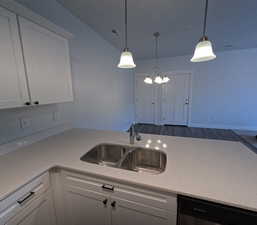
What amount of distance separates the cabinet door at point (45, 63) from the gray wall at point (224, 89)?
463 cm

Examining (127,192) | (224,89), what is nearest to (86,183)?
(127,192)

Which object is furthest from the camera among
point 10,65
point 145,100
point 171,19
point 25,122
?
point 145,100

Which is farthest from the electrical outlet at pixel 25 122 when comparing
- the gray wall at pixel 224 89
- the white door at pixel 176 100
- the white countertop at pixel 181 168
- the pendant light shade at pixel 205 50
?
the gray wall at pixel 224 89

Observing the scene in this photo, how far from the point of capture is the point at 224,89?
4820 millimetres

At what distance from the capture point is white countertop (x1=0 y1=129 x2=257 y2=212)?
0.78m

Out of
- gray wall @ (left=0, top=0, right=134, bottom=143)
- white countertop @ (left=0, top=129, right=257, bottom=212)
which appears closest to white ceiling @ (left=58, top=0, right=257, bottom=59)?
gray wall @ (left=0, top=0, right=134, bottom=143)

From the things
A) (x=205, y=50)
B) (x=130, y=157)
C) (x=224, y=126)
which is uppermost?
(x=205, y=50)

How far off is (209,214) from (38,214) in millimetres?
1186

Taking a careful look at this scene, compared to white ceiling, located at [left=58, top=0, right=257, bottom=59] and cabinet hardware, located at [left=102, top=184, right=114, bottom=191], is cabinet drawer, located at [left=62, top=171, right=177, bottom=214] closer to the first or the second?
cabinet hardware, located at [left=102, top=184, right=114, bottom=191]

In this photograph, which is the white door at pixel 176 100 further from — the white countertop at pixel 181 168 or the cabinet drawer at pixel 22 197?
the cabinet drawer at pixel 22 197

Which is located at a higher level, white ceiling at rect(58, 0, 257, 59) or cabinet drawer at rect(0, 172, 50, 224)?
white ceiling at rect(58, 0, 257, 59)

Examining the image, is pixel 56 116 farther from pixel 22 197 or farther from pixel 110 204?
pixel 110 204

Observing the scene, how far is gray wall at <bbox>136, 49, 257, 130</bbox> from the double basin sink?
14.9ft

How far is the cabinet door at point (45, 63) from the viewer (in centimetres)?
123
